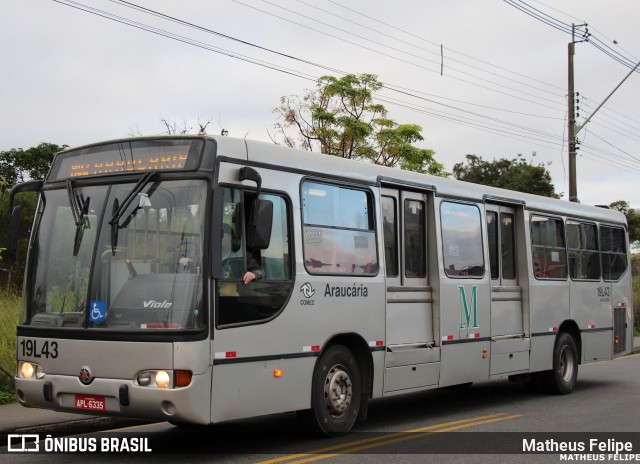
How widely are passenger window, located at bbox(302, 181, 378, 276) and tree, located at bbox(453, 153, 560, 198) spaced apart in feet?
136

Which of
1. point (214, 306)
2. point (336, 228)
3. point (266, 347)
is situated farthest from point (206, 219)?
point (336, 228)

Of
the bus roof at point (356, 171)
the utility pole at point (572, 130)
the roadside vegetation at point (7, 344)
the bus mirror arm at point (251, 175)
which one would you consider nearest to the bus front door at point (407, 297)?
the bus roof at point (356, 171)

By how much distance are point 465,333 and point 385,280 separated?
1941 millimetres

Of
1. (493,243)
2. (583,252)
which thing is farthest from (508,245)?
(583,252)

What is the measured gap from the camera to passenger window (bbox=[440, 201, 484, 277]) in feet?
37.1

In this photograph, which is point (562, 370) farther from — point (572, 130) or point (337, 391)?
point (572, 130)

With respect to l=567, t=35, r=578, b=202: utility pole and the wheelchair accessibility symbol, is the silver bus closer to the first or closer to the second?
the wheelchair accessibility symbol

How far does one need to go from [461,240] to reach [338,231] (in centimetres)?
274

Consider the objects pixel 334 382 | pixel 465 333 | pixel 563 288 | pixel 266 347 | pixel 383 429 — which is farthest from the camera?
pixel 563 288

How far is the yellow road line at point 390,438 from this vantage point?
819 cm

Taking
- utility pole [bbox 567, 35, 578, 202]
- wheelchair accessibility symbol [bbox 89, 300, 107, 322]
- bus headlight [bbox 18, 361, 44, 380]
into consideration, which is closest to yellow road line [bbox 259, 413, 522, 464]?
wheelchair accessibility symbol [bbox 89, 300, 107, 322]

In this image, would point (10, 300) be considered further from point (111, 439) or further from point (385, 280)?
point (385, 280)

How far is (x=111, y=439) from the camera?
371 inches

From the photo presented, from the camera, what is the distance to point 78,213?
8.36 metres
